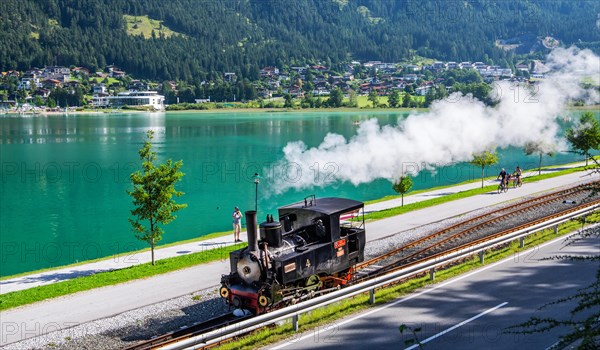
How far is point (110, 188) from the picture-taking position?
2349 inches

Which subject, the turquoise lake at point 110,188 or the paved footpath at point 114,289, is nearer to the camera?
the paved footpath at point 114,289

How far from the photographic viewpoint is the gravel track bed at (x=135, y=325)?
51.9 ft

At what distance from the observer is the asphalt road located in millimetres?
13758

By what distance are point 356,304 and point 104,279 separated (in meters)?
10.5

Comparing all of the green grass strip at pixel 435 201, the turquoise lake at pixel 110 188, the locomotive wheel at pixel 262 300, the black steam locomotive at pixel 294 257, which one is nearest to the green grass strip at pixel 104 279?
the black steam locomotive at pixel 294 257

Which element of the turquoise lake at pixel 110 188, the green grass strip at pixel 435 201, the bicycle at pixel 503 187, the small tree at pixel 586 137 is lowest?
the turquoise lake at pixel 110 188

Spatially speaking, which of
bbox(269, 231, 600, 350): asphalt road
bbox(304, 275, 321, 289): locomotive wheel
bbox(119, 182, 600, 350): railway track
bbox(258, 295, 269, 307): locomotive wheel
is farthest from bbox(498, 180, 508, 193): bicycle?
bbox(258, 295, 269, 307): locomotive wheel

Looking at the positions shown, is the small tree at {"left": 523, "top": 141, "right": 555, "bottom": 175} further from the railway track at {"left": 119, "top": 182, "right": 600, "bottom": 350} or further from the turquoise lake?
the railway track at {"left": 119, "top": 182, "right": 600, "bottom": 350}

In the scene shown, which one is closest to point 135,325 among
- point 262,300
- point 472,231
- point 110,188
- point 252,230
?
point 262,300

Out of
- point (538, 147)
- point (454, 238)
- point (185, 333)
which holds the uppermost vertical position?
point (538, 147)

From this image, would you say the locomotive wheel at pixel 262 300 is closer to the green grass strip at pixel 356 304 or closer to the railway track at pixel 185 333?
the green grass strip at pixel 356 304

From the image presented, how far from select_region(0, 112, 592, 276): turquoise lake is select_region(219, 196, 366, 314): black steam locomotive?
67.0 ft

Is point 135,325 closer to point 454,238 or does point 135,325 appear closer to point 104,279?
A: point 104,279

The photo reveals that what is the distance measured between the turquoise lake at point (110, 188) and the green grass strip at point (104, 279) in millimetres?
11525
